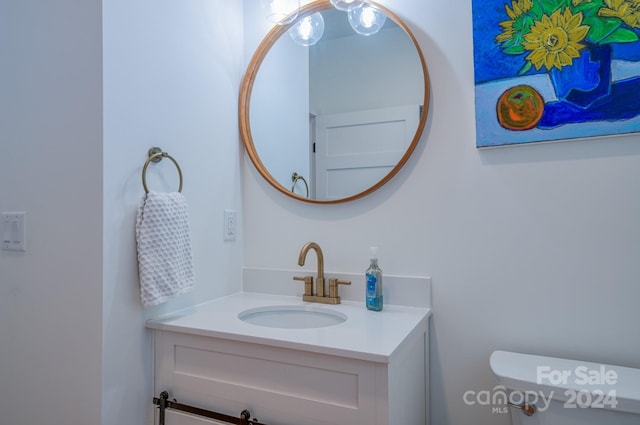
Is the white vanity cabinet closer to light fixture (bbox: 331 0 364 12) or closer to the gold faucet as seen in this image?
the gold faucet

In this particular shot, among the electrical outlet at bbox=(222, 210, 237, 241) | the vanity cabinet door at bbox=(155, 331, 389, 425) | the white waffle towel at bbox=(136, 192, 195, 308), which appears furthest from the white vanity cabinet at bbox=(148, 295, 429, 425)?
the electrical outlet at bbox=(222, 210, 237, 241)

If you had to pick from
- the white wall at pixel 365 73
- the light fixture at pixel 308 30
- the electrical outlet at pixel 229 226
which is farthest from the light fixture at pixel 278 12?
the electrical outlet at pixel 229 226

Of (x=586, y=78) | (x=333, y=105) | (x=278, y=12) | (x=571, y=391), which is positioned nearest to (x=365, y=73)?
(x=333, y=105)

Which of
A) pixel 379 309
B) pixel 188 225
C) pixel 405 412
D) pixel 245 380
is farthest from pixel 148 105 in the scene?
pixel 405 412

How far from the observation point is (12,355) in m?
1.14

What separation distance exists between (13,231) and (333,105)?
44.3 inches

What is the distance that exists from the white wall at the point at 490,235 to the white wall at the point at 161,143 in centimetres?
44

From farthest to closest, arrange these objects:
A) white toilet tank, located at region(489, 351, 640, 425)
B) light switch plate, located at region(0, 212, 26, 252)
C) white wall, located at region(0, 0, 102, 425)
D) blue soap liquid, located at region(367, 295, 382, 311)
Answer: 1. blue soap liquid, located at region(367, 295, 382, 311)
2. light switch plate, located at region(0, 212, 26, 252)
3. white wall, located at region(0, 0, 102, 425)
4. white toilet tank, located at region(489, 351, 640, 425)

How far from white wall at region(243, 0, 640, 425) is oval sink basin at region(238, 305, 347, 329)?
0.66 feet

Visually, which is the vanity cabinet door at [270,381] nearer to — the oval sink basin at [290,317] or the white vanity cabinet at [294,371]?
the white vanity cabinet at [294,371]

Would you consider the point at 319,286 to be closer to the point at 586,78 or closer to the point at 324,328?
the point at 324,328

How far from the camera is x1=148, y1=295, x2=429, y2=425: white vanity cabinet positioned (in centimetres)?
89

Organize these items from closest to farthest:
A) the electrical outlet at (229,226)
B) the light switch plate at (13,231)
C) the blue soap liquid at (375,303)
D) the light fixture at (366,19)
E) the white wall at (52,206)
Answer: the white wall at (52,206), the light switch plate at (13,231), the blue soap liquid at (375,303), the light fixture at (366,19), the electrical outlet at (229,226)

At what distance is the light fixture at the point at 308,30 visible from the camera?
1.46 m
